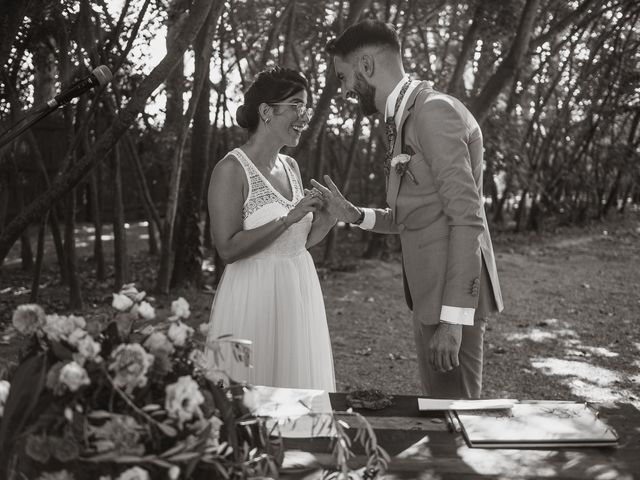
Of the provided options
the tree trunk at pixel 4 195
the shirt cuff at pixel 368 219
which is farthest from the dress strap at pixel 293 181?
the tree trunk at pixel 4 195

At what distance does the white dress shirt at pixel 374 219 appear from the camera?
282 cm

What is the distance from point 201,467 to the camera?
158cm

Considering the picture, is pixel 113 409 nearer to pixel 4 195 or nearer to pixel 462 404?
pixel 462 404

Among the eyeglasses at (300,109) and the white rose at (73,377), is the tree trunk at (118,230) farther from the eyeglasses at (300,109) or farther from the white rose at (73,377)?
the white rose at (73,377)

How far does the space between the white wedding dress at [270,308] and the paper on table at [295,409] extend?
1110 mm

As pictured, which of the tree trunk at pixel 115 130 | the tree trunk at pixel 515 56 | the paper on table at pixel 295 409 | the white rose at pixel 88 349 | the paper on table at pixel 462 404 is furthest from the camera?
the tree trunk at pixel 515 56

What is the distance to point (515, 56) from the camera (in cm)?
813

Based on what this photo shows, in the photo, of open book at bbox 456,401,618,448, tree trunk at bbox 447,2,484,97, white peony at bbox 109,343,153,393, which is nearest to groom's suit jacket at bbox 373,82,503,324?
open book at bbox 456,401,618,448

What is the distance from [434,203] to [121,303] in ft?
5.23

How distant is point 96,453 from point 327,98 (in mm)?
6401

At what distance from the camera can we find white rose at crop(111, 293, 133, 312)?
66.1 inches

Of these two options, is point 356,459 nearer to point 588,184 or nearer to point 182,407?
point 182,407

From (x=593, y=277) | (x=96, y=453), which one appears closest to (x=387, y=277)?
(x=593, y=277)

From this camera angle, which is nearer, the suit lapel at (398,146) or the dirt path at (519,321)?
the suit lapel at (398,146)
